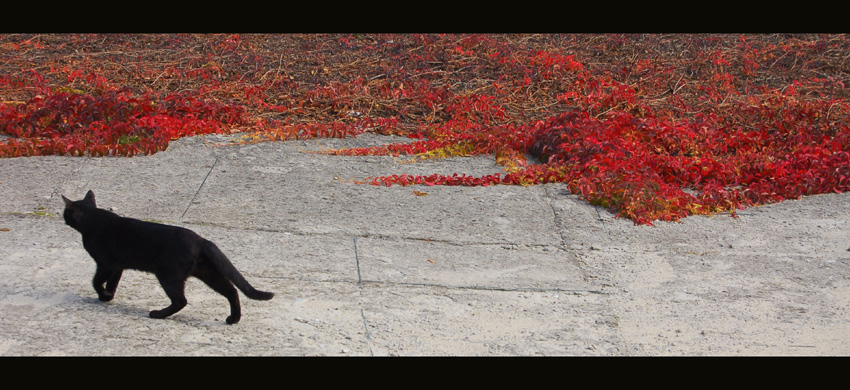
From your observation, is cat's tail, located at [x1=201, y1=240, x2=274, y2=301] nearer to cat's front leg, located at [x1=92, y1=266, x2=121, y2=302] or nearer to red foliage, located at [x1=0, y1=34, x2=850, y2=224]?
cat's front leg, located at [x1=92, y1=266, x2=121, y2=302]

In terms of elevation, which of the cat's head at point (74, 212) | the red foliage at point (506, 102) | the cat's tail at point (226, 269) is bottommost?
the red foliage at point (506, 102)

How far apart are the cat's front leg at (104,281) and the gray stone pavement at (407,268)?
0.08m

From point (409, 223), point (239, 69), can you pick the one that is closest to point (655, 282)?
point (409, 223)

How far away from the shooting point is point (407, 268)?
5.77m

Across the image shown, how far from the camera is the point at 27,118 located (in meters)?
8.69

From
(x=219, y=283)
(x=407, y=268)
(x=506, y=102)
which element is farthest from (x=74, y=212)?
(x=506, y=102)

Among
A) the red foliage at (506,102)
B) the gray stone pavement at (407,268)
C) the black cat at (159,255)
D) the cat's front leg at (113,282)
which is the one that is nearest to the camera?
the black cat at (159,255)

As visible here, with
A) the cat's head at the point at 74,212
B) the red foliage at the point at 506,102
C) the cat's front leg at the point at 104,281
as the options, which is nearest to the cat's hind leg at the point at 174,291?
the cat's front leg at the point at 104,281

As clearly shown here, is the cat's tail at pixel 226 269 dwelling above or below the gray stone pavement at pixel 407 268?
above

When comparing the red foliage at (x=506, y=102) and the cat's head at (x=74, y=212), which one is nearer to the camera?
the cat's head at (x=74, y=212)

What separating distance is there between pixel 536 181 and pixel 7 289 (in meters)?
4.63

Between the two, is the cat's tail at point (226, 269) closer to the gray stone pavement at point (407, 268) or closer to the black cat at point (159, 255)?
the black cat at point (159, 255)

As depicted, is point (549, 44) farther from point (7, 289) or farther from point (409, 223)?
point (7, 289)

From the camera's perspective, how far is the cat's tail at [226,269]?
448cm
